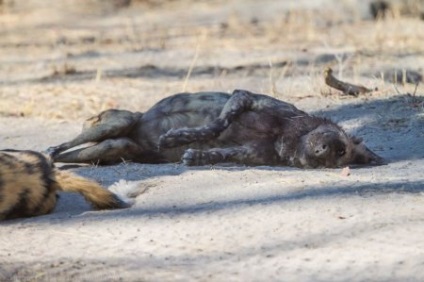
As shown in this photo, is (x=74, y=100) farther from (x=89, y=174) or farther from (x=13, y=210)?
(x=13, y=210)

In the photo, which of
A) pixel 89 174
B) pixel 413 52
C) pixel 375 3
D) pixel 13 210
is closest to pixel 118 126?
pixel 89 174

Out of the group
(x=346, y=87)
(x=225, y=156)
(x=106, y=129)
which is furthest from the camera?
(x=346, y=87)

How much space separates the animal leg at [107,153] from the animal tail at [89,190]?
127cm

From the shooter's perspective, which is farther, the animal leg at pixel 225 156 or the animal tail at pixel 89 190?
the animal leg at pixel 225 156

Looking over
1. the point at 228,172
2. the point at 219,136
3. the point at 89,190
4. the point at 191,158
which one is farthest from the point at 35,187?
the point at 219,136

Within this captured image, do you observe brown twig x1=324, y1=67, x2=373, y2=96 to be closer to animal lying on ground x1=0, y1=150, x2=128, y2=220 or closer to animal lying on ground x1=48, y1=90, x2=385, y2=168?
animal lying on ground x1=48, y1=90, x2=385, y2=168

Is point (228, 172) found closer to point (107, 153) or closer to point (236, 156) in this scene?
point (236, 156)

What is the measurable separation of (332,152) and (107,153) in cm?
133

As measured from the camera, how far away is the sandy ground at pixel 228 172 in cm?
401

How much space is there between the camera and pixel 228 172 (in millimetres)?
5605

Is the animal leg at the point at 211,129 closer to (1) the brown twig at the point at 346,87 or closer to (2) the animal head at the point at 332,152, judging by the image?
(2) the animal head at the point at 332,152

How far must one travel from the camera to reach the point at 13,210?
4.83m

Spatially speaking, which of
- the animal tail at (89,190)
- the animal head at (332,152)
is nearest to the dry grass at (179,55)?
the animal head at (332,152)

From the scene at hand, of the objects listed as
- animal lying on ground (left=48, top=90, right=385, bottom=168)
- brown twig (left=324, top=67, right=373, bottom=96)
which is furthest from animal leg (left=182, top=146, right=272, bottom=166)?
brown twig (left=324, top=67, right=373, bottom=96)
